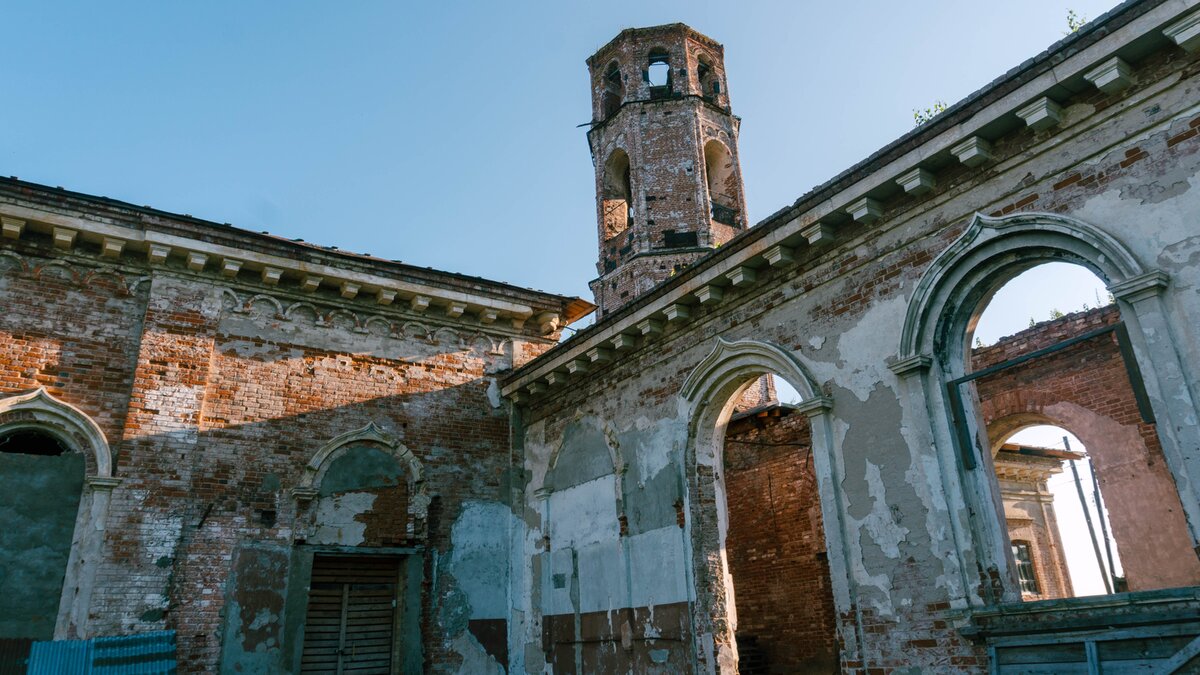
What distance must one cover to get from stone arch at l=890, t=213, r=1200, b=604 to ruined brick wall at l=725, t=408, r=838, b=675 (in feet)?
19.9

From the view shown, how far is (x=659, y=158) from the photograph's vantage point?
21.3 meters

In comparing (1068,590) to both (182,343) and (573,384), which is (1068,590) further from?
(182,343)

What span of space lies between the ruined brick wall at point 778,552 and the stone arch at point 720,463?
3981 millimetres

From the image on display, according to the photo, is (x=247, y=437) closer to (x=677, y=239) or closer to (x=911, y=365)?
(x=911, y=365)

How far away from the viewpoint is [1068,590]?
1582 centimetres

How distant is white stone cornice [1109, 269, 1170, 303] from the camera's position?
515cm

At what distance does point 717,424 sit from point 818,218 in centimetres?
249

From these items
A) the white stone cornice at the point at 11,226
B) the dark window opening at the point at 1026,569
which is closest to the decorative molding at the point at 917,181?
the white stone cornice at the point at 11,226

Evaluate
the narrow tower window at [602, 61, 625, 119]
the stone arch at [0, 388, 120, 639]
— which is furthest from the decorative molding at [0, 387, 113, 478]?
the narrow tower window at [602, 61, 625, 119]

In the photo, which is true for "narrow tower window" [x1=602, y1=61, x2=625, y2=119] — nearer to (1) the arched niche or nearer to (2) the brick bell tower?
(2) the brick bell tower

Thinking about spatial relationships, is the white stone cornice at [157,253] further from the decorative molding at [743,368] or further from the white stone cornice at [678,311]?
the decorative molding at [743,368]

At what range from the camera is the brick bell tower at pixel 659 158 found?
814 inches

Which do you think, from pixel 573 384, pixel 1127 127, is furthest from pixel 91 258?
pixel 1127 127

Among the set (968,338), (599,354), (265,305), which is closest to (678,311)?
(599,354)
